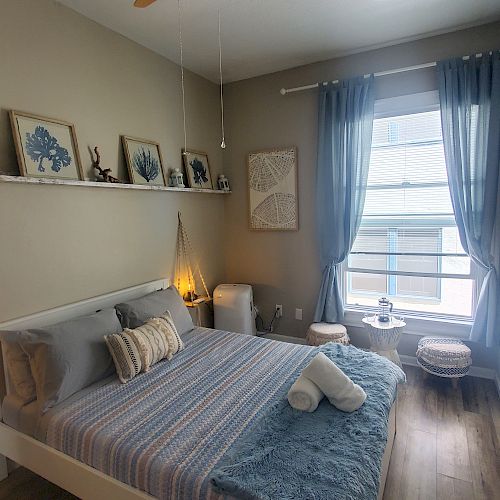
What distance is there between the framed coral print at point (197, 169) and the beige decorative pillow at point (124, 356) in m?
1.79

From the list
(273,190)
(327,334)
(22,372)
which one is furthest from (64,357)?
(273,190)

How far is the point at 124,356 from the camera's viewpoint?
2.02 metres

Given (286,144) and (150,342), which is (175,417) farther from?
(286,144)

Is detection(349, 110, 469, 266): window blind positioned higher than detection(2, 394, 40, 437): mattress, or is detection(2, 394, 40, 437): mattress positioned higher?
detection(349, 110, 469, 266): window blind

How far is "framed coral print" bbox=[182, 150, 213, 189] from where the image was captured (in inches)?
134

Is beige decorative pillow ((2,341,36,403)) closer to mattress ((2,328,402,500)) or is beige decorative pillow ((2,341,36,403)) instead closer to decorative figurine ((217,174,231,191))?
mattress ((2,328,402,500))

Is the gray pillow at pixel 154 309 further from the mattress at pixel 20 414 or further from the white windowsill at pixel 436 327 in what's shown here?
the white windowsill at pixel 436 327

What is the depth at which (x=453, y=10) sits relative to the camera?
255cm

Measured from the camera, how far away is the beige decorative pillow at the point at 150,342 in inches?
82.3

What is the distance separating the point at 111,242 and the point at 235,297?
1299mm

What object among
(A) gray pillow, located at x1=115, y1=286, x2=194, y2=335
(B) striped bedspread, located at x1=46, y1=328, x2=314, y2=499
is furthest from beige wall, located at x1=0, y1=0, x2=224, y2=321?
(B) striped bedspread, located at x1=46, y1=328, x2=314, y2=499

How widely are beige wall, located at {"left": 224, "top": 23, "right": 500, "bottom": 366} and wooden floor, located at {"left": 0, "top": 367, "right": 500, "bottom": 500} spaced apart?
57 cm

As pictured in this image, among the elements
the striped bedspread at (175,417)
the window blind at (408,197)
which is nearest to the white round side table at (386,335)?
the window blind at (408,197)

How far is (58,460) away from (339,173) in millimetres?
2882
